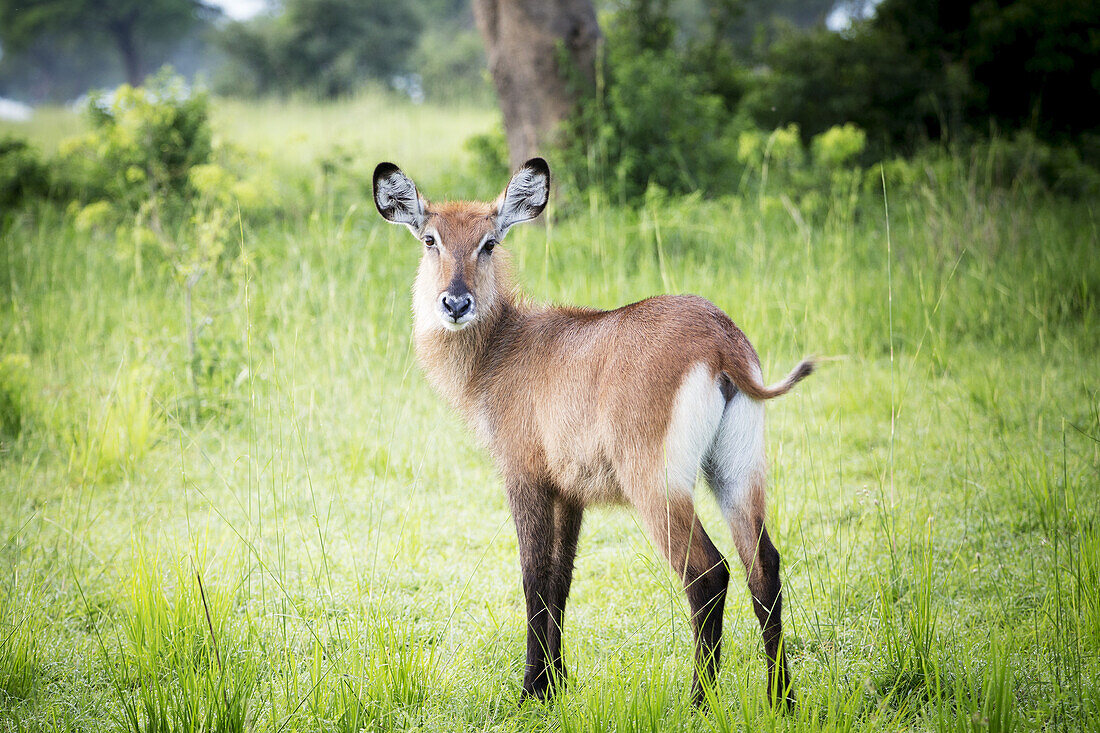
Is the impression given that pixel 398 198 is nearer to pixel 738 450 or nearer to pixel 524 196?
pixel 524 196

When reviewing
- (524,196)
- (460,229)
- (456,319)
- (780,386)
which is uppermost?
(524,196)

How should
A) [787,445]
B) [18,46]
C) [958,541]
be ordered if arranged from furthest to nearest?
[18,46], [787,445], [958,541]

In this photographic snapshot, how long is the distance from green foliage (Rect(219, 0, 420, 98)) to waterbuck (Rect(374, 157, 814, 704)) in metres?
19.9

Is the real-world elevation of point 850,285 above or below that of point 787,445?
above

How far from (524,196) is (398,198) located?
45cm

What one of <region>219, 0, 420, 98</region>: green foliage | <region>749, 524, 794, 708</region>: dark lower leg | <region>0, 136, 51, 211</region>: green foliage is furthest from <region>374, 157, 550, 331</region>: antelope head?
<region>219, 0, 420, 98</region>: green foliage

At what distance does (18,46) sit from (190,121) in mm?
32055

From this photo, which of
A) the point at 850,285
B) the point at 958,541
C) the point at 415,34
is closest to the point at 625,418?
the point at 958,541

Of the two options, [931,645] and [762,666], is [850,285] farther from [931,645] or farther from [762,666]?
[762,666]

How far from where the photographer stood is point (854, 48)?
9188mm

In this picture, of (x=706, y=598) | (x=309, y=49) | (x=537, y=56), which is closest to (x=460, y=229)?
(x=706, y=598)

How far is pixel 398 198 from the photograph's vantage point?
2912mm

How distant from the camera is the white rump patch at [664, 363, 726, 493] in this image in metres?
2.06

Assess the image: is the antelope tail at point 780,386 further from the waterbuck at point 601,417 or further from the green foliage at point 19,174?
the green foliage at point 19,174
